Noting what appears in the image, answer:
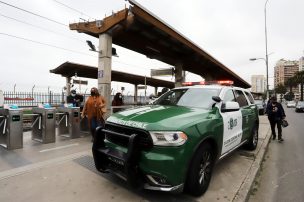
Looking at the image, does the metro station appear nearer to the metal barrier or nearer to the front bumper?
the metal barrier

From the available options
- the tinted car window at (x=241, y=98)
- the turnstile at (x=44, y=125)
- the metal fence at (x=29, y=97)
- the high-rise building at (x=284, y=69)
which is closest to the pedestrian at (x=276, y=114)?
the tinted car window at (x=241, y=98)

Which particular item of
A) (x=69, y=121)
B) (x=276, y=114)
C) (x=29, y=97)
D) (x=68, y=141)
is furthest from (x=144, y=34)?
(x=29, y=97)

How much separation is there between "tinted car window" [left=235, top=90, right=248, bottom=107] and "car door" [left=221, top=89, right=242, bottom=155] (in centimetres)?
30

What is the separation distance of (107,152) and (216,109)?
2.06 m

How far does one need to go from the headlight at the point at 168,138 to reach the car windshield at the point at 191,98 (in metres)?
1.26

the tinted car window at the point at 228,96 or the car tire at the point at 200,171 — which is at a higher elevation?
the tinted car window at the point at 228,96

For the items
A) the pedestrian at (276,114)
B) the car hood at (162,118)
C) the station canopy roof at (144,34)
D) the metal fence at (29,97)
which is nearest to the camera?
the car hood at (162,118)

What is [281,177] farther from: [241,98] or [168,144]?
[168,144]

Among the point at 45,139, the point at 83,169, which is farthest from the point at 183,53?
the point at 83,169

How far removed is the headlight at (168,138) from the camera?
9.95ft

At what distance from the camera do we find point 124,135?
11.0ft

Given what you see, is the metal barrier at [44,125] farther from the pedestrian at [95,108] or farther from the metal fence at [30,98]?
the metal fence at [30,98]

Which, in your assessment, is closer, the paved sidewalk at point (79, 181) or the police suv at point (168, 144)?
the police suv at point (168, 144)

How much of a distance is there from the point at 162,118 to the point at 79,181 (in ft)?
6.42
